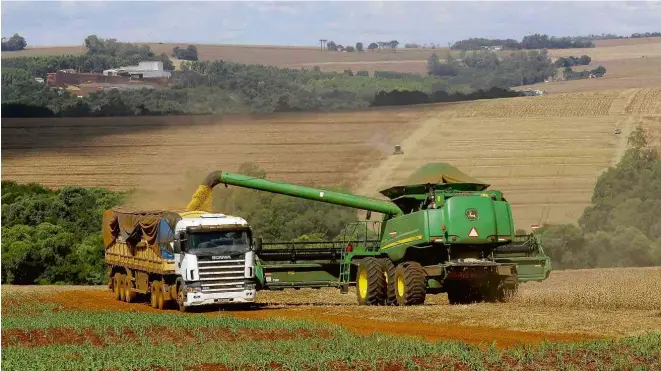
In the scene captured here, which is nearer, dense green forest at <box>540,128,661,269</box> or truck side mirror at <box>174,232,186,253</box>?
truck side mirror at <box>174,232,186,253</box>

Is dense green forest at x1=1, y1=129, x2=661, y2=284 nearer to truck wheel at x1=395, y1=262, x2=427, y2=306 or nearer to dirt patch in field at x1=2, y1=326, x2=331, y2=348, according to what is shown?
truck wheel at x1=395, y1=262, x2=427, y2=306

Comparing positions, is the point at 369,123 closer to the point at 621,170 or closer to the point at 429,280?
the point at 621,170

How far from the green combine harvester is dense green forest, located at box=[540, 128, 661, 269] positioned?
28.3 m

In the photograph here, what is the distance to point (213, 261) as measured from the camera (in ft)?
109

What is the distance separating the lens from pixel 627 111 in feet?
294

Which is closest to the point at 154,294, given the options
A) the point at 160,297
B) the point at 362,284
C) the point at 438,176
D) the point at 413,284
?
the point at 160,297

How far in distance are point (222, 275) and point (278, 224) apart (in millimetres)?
33564

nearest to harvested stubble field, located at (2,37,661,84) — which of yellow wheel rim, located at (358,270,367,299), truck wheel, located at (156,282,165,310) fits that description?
yellow wheel rim, located at (358,270,367,299)

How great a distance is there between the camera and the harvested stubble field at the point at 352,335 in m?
18.8

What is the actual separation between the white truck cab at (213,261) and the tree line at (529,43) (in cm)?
10126

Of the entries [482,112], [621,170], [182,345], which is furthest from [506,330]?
[482,112]

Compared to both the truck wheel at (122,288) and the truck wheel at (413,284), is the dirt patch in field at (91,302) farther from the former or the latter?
the truck wheel at (413,284)

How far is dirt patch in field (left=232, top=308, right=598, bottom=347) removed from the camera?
2277 cm

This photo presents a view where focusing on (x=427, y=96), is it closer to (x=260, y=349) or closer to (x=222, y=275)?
(x=222, y=275)
